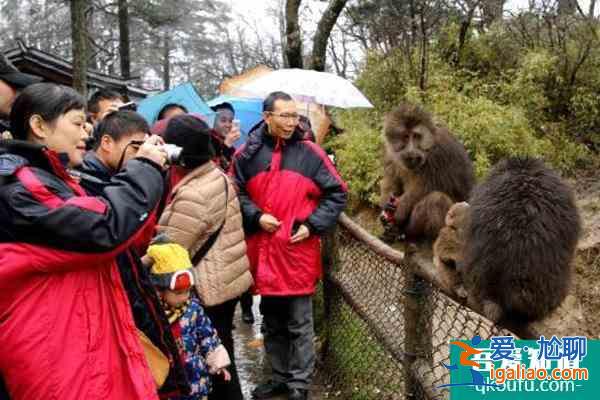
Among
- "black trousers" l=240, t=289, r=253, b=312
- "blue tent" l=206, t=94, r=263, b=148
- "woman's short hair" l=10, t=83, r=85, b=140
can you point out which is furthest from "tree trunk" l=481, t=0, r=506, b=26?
"woman's short hair" l=10, t=83, r=85, b=140

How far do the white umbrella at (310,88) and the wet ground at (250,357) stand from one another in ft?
7.63

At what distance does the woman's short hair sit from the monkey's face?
2.86 meters

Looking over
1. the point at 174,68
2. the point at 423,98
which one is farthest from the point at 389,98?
the point at 174,68

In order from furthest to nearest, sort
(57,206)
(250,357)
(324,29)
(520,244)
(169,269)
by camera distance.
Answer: (324,29)
(250,357)
(169,269)
(520,244)
(57,206)

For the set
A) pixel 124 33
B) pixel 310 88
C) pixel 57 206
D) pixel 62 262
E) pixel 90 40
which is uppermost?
pixel 124 33

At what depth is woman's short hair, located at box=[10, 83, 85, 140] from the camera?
1.98 m

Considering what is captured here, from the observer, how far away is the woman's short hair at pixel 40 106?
6.50ft

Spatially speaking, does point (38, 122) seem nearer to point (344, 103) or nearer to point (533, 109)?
point (344, 103)

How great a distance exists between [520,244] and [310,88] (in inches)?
156

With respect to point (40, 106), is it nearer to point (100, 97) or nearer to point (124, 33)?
point (100, 97)

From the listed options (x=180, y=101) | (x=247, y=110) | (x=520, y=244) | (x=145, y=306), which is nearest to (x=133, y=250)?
(x=145, y=306)

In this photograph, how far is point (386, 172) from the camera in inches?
191

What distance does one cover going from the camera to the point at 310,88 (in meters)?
6.06

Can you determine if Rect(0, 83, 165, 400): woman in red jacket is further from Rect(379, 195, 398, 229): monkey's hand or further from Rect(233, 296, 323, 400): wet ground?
Rect(379, 195, 398, 229): monkey's hand
